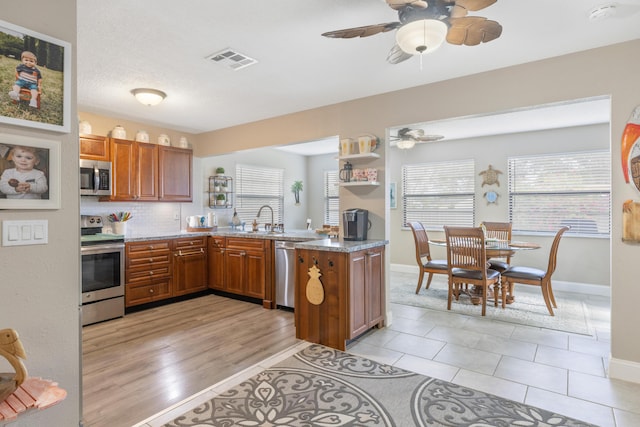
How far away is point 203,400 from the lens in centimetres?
230

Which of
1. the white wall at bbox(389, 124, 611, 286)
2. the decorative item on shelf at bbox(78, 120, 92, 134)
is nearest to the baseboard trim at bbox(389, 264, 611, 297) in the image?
the white wall at bbox(389, 124, 611, 286)

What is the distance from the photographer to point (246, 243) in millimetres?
4629

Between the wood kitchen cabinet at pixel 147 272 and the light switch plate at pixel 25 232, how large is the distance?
115 inches

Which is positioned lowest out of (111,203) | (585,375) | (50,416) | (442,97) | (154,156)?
(585,375)

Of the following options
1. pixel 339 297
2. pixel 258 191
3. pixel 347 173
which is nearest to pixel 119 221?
pixel 258 191

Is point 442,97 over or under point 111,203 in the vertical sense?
over

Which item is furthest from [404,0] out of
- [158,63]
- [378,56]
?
[158,63]

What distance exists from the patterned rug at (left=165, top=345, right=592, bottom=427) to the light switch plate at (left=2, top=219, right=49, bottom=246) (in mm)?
1326

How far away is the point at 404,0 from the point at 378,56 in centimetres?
112

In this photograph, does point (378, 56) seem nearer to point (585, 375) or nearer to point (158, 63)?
point (158, 63)

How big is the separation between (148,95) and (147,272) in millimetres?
2180

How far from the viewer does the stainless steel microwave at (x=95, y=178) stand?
411cm

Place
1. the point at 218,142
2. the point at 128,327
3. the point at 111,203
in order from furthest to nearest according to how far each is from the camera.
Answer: the point at 218,142, the point at 111,203, the point at 128,327

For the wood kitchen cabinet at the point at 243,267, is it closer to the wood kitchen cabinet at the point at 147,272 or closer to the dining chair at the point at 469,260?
the wood kitchen cabinet at the point at 147,272
